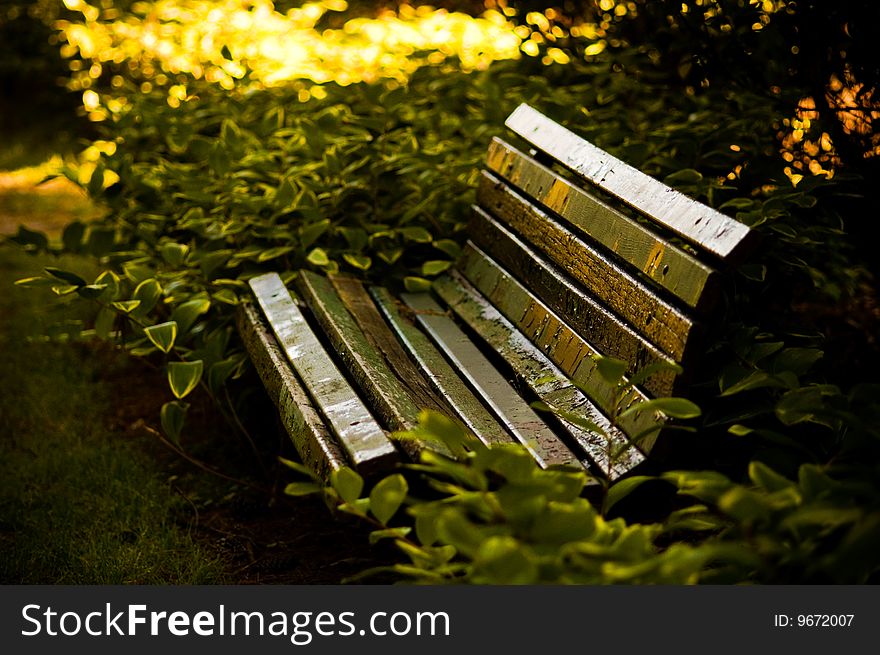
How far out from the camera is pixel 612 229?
2197 mm

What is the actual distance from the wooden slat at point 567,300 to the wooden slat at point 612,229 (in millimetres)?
147

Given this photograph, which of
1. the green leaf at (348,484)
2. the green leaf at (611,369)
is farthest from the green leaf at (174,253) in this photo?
the green leaf at (611,369)

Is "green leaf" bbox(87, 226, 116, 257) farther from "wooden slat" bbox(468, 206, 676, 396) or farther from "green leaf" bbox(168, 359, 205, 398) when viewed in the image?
"wooden slat" bbox(468, 206, 676, 396)

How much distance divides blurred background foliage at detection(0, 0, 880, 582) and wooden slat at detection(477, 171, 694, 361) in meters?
0.17

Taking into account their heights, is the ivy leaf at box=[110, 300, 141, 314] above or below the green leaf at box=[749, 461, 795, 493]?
below

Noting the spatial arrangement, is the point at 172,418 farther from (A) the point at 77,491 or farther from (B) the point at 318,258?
(B) the point at 318,258

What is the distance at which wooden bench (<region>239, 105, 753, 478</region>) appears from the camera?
Result: 191 centimetres

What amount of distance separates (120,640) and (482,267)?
5.25 ft

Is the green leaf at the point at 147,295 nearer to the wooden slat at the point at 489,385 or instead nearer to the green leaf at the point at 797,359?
the wooden slat at the point at 489,385

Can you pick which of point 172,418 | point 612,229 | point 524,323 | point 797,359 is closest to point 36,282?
point 172,418

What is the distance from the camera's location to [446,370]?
243 cm

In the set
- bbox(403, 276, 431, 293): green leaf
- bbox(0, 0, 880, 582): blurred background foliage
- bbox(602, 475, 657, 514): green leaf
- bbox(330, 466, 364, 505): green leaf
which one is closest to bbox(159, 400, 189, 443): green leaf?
bbox(0, 0, 880, 582): blurred background foliage

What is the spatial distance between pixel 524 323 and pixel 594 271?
13.3 inches

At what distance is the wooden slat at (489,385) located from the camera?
202cm
